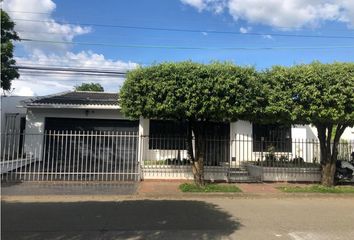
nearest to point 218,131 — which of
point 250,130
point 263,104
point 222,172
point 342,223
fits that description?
point 250,130

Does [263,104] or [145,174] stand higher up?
[263,104]

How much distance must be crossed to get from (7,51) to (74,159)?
5140mm

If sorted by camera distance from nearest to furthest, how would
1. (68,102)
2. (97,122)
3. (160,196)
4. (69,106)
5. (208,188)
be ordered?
(160,196) < (208,188) < (69,106) < (97,122) < (68,102)

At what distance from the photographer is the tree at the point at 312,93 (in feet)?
43.6

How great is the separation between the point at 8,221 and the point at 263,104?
8.54 metres

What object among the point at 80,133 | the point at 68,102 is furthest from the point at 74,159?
the point at 68,102

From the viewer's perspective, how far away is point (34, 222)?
8.94 m

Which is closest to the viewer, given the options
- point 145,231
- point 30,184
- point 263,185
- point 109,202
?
point 145,231

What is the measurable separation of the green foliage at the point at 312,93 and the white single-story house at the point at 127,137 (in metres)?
4.23

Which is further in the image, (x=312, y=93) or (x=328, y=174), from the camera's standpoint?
(x=328, y=174)

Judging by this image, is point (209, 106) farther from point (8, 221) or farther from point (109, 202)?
point (8, 221)

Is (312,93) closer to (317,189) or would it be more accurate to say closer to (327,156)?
(327,156)

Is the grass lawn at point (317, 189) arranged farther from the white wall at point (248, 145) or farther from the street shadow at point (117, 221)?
the street shadow at point (117, 221)

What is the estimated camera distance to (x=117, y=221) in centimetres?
912
